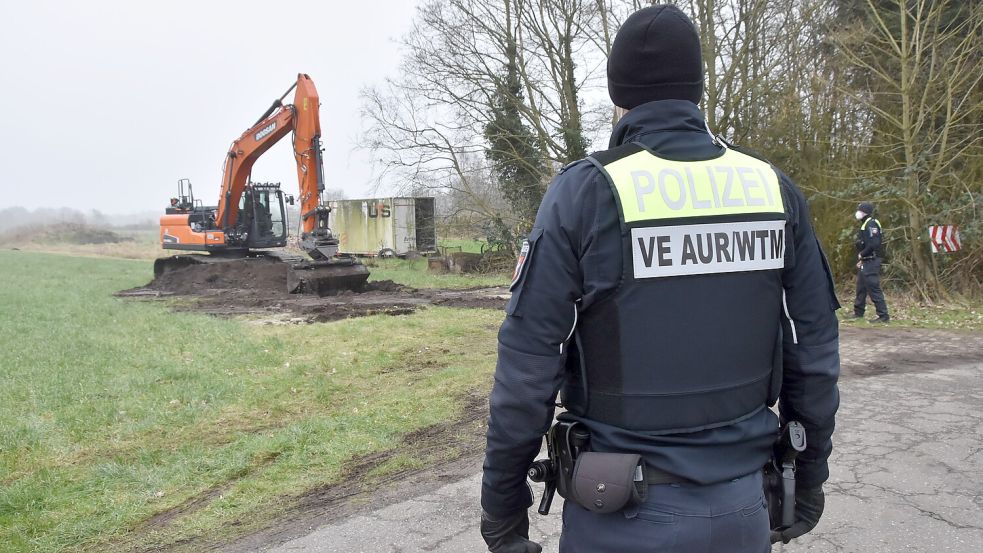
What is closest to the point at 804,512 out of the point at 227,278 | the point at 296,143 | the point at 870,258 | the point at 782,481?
the point at 782,481

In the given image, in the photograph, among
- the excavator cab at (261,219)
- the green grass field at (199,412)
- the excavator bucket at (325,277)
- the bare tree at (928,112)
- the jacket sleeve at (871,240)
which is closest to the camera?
the green grass field at (199,412)

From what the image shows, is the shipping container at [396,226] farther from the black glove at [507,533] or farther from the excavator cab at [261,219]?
the black glove at [507,533]

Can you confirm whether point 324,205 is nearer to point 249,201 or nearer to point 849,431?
point 249,201

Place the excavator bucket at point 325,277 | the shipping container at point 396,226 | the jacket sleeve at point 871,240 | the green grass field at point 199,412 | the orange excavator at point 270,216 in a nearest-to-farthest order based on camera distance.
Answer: the green grass field at point 199,412 → the jacket sleeve at point 871,240 → the excavator bucket at point 325,277 → the orange excavator at point 270,216 → the shipping container at point 396,226

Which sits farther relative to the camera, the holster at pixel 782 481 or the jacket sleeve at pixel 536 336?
the holster at pixel 782 481

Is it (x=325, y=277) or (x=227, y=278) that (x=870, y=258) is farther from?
(x=227, y=278)

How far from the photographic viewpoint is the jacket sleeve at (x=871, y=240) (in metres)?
10.8

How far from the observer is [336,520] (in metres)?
3.96

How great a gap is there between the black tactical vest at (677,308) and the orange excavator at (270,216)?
1393cm

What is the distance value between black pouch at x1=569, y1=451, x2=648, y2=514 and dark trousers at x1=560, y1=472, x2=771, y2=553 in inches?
1.9

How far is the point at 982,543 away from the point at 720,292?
283 cm

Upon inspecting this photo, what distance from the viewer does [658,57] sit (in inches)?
76.3

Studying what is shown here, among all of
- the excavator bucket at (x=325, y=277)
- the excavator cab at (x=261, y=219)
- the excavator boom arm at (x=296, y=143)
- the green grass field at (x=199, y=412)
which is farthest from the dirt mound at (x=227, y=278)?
the green grass field at (x=199, y=412)

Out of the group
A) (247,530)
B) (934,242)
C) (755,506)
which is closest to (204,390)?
(247,530)
